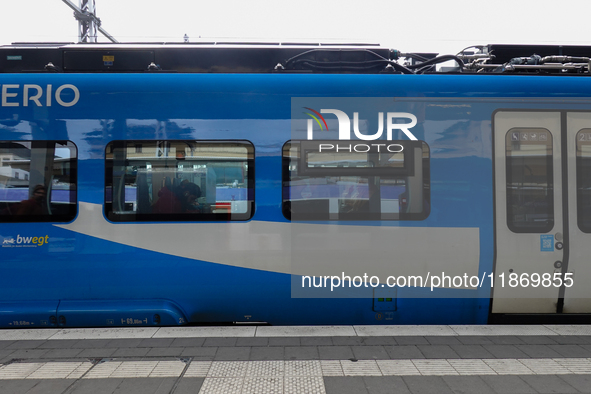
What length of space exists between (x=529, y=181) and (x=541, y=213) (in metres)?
0.38

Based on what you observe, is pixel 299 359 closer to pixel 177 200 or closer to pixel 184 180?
pixel 177 200

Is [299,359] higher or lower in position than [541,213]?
lower

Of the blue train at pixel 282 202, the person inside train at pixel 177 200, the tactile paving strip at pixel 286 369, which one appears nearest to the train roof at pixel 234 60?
the blue train at pixel 282 202

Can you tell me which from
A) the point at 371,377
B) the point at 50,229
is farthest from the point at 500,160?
the point at 50,229

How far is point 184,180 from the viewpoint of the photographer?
4426mm

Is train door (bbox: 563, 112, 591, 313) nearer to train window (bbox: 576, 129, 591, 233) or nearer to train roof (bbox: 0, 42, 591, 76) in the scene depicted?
train window (bbox: 576, 129, 591, 233)

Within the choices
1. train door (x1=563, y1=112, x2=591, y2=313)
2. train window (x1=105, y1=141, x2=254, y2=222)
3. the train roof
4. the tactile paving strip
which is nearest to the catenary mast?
the train roof

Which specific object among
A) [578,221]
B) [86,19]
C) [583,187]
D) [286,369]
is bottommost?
[286,369]

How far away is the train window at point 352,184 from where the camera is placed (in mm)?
4395

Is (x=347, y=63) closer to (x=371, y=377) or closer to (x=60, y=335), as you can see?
(x=371, y=377)

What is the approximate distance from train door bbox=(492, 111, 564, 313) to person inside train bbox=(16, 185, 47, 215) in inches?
198

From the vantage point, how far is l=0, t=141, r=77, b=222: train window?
4.38 metres

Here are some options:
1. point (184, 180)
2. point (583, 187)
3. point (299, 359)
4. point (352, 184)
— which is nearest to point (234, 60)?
point (184, 180)

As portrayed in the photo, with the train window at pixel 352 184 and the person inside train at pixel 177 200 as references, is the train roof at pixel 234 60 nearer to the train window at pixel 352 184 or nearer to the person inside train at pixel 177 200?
the train window at pixel 352 184
